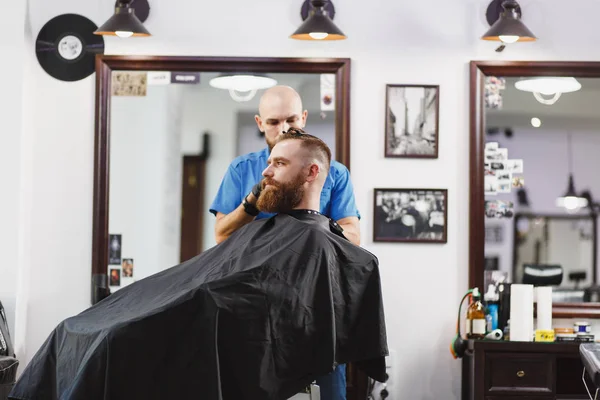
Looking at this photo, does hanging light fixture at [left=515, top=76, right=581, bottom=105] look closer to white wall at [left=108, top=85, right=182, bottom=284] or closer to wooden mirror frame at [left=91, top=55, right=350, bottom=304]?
wooden mirror frame at [left=91, top=55, right=350, bottom=304]

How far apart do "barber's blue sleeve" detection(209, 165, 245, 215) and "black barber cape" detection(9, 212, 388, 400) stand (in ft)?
2.40

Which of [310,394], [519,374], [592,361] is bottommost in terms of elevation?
[519,374]

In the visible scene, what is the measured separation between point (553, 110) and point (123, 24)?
201cm

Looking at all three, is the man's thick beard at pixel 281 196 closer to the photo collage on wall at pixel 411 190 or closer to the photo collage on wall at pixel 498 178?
the photo collage on wall at pixel 411 190

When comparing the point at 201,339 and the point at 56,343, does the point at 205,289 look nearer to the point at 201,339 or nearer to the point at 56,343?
the point at 201,339

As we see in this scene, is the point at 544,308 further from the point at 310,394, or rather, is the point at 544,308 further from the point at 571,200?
the point at 310,394

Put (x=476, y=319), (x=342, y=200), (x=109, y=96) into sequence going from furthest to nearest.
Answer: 1. (x=109, y=96)
2. (x=476, y=319)
3. (x=342, y=200)

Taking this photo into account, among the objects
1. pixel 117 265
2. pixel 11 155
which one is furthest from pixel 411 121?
pixel 11 155

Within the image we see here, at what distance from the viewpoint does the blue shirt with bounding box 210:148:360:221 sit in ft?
11.1

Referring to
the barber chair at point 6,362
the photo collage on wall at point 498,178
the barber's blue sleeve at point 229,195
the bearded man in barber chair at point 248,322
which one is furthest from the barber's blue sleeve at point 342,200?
the barber chair at point 6,362

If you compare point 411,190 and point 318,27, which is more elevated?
point 318,27

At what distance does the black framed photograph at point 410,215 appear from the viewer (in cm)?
432

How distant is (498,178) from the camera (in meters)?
4.34

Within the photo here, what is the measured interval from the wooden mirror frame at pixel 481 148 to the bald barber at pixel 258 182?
3.36 feet
